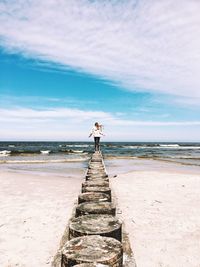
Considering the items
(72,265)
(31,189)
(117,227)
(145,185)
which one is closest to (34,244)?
(117,227)

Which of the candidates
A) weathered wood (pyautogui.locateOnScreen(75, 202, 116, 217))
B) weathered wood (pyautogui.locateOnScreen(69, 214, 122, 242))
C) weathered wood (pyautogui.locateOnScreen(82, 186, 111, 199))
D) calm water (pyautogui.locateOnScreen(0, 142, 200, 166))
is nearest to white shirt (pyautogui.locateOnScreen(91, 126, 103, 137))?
calm water (pyautogui.locateOnScreen(0, 142, 200, 166))

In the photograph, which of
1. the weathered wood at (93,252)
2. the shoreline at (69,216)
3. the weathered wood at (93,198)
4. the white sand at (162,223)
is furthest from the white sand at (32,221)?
the weathered wood at (93,252)

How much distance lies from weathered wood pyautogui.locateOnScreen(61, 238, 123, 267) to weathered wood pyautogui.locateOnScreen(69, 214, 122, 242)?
0.60ft

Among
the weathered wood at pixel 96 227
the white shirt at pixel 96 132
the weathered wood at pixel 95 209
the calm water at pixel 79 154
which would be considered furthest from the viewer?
the calm water at pixel 79 154

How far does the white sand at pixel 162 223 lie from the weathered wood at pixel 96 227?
1.19 meters

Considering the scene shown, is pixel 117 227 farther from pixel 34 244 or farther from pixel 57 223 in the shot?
pixel 57 223

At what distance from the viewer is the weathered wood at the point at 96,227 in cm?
278

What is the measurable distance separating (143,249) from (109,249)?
2.16 meters

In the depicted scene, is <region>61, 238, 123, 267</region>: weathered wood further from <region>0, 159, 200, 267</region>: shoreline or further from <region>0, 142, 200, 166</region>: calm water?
<region>0, 142, 200, 166</region>: calm water

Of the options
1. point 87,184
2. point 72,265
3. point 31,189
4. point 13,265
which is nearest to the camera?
point 72,265

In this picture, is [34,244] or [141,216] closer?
[34,244]

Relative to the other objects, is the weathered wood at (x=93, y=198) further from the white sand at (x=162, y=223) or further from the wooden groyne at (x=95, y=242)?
the white sand at (x=162, y=223)

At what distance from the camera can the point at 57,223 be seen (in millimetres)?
5555

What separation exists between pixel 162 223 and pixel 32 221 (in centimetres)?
248
